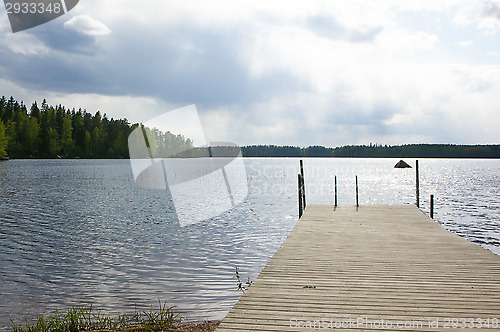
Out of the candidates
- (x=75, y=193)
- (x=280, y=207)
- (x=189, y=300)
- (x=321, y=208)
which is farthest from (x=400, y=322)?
(x=75, y=193)

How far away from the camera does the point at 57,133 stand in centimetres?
12012

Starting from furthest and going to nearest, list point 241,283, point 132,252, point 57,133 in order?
point 57,133 < point 132,252 < point 241,283

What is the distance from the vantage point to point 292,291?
6543 millimetres

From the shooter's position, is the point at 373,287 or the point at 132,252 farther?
the point at 132,252

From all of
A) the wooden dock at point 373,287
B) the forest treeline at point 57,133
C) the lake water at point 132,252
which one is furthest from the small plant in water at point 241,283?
the forest treeline at point 57,133

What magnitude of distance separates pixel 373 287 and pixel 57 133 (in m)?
128

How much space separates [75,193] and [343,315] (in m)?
38.3

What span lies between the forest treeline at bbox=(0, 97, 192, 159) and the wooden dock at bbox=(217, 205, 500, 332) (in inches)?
4046

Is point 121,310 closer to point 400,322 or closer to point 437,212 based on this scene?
point 400,322

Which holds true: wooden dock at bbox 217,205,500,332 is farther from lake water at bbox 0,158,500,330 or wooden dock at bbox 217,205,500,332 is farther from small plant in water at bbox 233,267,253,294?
lake water at bbox 0,158,500,330

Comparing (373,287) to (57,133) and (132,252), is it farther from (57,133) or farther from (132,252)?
(57,133)

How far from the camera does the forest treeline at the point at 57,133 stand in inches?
4400

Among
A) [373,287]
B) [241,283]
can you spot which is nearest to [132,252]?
[241,283]

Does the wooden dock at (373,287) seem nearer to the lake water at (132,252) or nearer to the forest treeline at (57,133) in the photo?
the lake water at (132,252)
